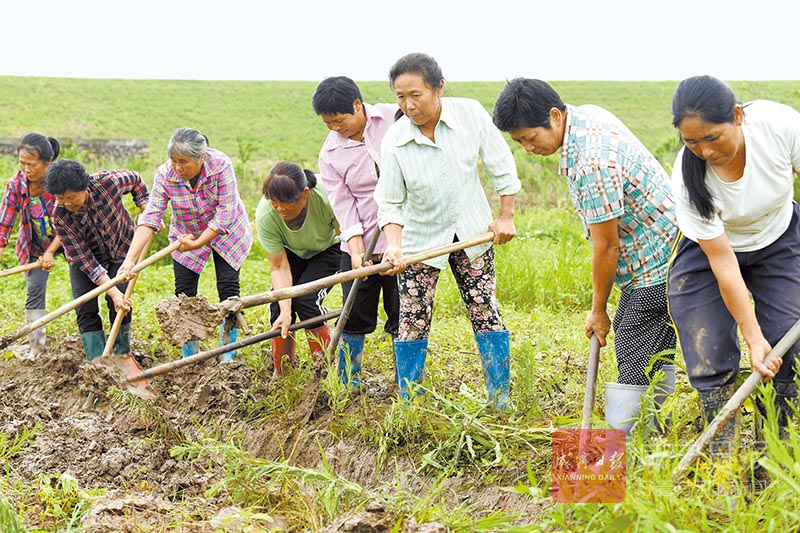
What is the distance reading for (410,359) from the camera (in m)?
4.30

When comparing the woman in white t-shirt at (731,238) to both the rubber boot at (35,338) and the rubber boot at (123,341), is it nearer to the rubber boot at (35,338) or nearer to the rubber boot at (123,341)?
the rubber boot at (123,341)

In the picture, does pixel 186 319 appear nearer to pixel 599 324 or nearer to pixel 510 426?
pixel 510 426

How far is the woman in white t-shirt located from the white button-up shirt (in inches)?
49.6

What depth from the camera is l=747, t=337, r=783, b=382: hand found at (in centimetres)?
278

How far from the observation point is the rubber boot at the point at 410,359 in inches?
169

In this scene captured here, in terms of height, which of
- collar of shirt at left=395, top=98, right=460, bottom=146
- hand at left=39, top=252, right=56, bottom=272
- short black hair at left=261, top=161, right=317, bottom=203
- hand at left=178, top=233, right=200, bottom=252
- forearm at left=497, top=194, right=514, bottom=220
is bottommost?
hand at left=39, top=252, right=56, bottom=272

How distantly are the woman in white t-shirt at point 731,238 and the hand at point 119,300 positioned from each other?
360 cm

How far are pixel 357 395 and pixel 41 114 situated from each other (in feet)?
95.5

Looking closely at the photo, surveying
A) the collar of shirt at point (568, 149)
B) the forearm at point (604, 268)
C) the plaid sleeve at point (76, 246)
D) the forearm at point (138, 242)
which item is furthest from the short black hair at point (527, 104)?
the plaid sleeve at point (76, 246)

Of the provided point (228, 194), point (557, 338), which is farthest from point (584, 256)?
point (228, 194)

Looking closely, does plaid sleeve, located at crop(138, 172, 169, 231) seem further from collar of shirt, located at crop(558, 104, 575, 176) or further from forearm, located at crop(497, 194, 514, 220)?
collar of shirt, located at crop(558, 104, 575, 176)

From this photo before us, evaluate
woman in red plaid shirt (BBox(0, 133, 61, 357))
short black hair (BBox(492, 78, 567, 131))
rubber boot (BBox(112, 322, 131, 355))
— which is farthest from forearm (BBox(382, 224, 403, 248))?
woman in red plaid shirt (BBox(0, 133, 61, 357))

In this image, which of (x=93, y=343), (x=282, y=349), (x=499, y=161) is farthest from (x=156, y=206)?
(x=499, y=161)

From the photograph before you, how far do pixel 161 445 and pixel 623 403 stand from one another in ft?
7.97
